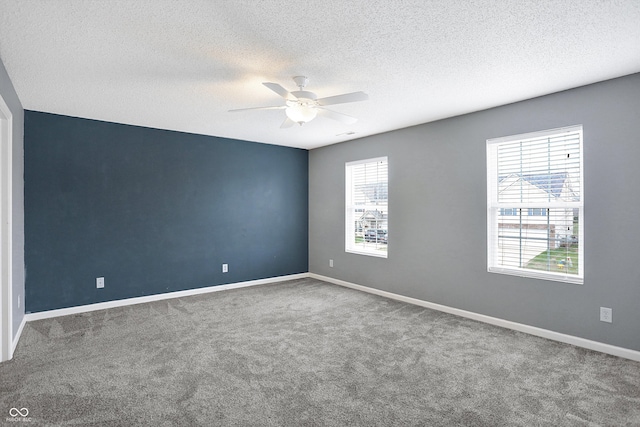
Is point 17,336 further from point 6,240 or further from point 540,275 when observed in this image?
point 540,275

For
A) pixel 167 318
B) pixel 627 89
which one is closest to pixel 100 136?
pixel 167 318

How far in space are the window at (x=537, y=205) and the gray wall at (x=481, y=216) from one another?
97 millimetres

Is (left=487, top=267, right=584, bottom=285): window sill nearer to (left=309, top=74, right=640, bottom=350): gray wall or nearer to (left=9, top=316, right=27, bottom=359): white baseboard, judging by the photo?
(left=309, top=74, right=640, bottom=350): gray wall

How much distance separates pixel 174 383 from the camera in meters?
2.55

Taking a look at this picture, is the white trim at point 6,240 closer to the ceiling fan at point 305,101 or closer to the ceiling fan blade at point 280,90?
the ceiling fan at point 305,101

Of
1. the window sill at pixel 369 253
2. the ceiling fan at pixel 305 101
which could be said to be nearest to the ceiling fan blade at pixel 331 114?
the ceiling fan at pixel 305 101

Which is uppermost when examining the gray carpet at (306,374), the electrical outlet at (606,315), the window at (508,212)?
the window at (508,212)

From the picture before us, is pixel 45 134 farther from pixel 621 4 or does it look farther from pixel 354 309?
pixel 621 4

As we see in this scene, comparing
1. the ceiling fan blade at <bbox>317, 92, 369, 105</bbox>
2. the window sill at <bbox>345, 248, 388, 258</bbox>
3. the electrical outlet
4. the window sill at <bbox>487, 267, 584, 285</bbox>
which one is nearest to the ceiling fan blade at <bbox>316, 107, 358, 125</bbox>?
the ceiling fan blade at <bbox>317, 92, 369, 105</bbox>

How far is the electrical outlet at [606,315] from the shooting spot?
3078 millimetres

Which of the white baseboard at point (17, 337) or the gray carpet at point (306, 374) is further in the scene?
the white baseboard at point (17, 337)

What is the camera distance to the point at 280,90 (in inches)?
105

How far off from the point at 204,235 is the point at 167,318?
1559 millimetres

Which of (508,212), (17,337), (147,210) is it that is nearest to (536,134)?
(508,212)
